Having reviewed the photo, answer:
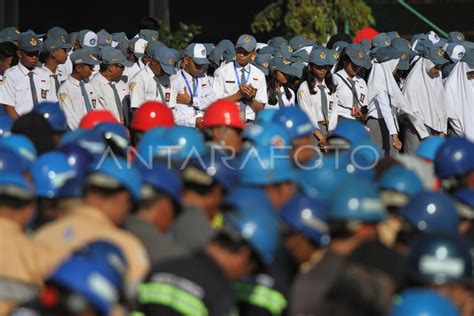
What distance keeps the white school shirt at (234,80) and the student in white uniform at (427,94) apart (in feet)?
7.48

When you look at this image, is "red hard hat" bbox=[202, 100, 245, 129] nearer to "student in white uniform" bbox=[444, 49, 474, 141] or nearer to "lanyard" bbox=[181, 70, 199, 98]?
"lanyard" bbox=[181, 70, 199, 98]

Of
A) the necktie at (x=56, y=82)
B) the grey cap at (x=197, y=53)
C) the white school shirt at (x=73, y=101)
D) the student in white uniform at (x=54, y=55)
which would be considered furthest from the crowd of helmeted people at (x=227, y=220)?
the grey cap at (x=197, y=53)

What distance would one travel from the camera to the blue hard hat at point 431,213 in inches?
351

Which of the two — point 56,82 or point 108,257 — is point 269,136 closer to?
point 108,257

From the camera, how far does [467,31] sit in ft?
85.4

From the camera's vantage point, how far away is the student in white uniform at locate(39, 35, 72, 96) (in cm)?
1857

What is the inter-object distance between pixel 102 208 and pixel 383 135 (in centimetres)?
1208

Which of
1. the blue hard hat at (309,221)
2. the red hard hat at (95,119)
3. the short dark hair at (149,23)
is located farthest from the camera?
the short dark hair at (149,23)

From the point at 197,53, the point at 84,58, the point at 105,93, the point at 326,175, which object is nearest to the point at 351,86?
the point at 197,53

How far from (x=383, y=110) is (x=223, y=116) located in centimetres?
781

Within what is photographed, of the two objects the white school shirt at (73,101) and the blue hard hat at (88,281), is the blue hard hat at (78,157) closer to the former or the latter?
the blue hard hat at (88,281)

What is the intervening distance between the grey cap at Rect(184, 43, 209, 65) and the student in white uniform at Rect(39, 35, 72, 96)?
1611mm

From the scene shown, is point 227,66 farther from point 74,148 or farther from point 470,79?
point 74,148

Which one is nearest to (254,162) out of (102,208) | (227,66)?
(102,208)
